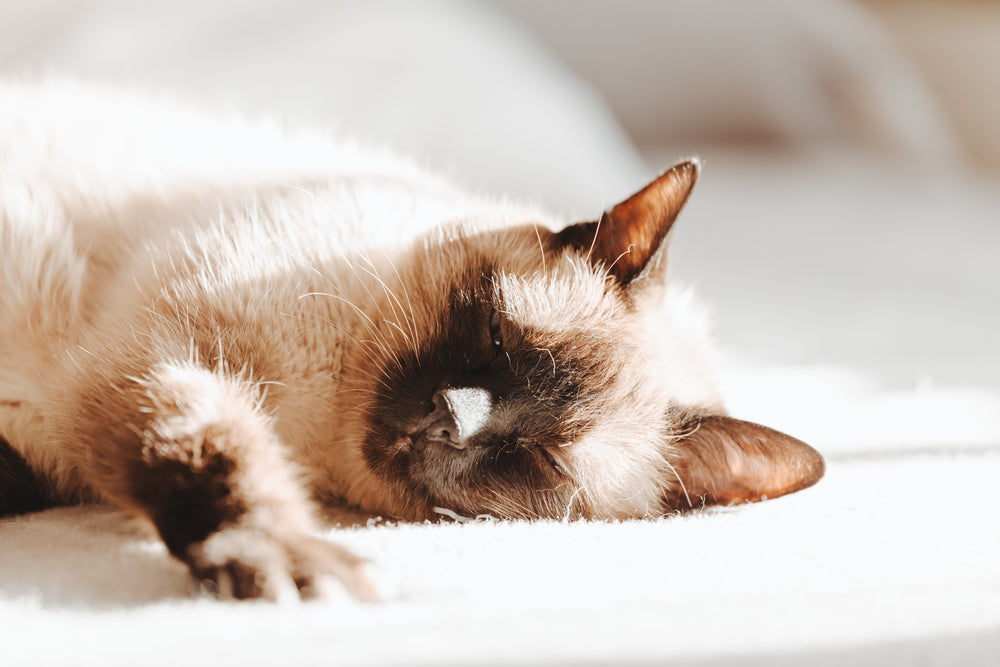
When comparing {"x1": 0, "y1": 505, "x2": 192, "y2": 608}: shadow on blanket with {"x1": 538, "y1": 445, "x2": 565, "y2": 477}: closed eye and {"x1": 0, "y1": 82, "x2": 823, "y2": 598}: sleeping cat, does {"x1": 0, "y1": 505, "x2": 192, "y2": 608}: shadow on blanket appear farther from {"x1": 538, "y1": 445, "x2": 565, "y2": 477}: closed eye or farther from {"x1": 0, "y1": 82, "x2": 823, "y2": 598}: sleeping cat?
{"x1": 538, "y1": 445, "x2": 565, "y2": 477}: closed eye

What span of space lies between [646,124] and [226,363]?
2812 millimetres

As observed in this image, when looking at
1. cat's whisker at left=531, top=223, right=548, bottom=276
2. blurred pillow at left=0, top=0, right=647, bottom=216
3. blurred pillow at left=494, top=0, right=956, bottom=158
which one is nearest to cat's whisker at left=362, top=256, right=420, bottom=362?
cat's whisker at left=531, top=223, right=548, bottom=276

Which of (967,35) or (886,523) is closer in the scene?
(886,523)

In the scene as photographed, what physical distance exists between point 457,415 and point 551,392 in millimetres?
139

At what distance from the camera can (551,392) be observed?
3.55ft

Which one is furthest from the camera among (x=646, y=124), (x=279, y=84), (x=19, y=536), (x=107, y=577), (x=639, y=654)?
(x=646, y=124)

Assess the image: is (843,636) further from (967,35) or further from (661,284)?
(967,35)

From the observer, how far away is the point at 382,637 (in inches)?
26.2

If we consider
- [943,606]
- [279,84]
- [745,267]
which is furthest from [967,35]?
[943,606]

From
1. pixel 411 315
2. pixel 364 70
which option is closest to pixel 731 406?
pixel 411 315

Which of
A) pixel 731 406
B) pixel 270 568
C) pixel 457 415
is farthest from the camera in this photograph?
pixel 731 406

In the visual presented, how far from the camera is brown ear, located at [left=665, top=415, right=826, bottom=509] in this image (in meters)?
1.07

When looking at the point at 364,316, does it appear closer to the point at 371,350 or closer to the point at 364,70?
the point at 371,350

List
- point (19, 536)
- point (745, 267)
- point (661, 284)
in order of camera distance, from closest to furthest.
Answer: point (19, 536) < point (661, 284) < point (745, 267)
